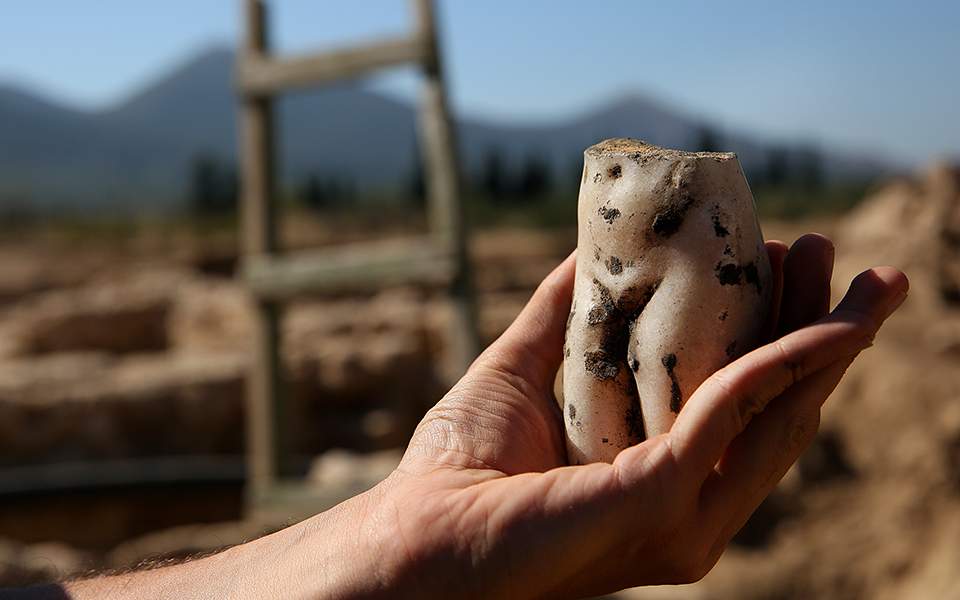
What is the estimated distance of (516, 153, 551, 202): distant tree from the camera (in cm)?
4247

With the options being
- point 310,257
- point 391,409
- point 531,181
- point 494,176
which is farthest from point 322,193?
point 310,257

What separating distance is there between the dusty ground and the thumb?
1.72m

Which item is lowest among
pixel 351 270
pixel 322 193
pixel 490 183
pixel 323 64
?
pixel 322 193

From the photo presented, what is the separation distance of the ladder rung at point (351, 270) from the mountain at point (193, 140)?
47.1 metres

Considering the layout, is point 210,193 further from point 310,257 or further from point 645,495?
point 645,495

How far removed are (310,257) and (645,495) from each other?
3941 mm

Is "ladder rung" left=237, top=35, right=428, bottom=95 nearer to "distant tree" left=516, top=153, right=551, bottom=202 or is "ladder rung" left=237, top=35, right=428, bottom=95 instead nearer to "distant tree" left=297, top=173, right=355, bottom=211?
"distant tree" left=297, top=173, right=355, bottom=211

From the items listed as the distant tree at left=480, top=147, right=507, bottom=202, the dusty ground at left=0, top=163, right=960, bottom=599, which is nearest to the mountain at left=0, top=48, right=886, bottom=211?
the distant tree at left=480, top=147, right=507, bottom=202

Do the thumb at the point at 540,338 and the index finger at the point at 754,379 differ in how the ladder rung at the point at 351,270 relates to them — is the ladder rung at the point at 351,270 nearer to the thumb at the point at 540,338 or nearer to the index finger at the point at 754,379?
the thumb at the point at 540,338

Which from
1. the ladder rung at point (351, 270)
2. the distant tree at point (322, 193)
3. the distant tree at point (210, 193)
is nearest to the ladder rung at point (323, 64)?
the ladder rung at point (351, 270)

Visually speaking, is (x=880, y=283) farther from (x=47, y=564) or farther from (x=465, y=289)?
(x=47, y=564)

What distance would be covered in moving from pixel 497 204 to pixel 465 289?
1435 inches

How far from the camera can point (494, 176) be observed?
138 feet

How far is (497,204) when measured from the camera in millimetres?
41219
